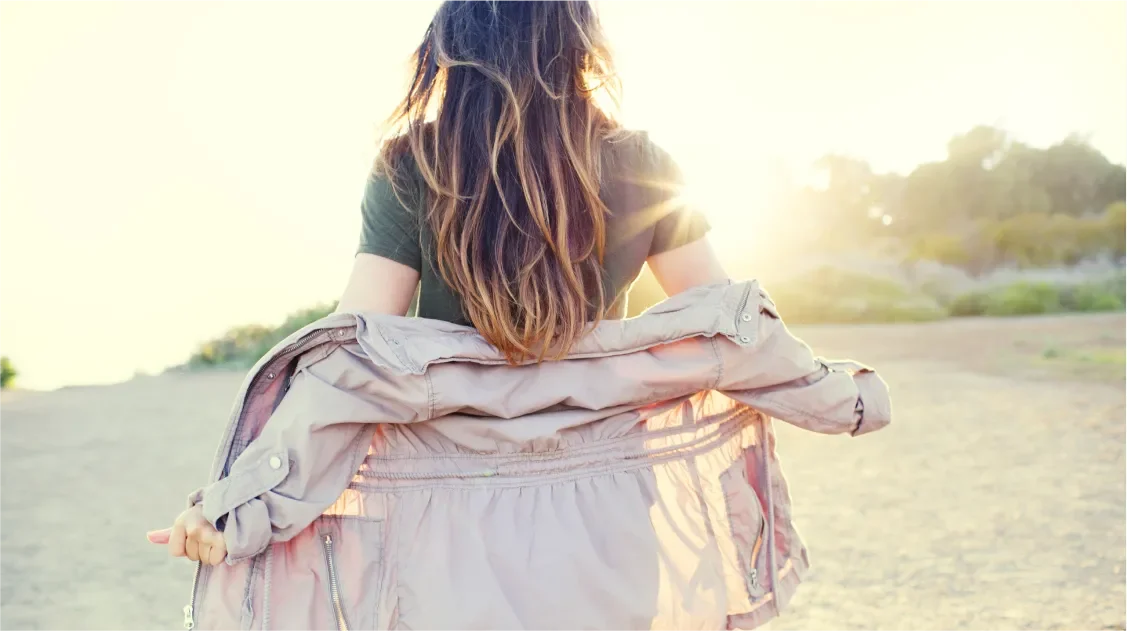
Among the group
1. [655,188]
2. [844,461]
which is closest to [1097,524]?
[844,461]

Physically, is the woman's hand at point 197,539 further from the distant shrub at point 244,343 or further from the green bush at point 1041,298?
the green bush at point 1041,298

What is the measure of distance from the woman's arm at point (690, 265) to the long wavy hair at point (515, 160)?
5.7 inches

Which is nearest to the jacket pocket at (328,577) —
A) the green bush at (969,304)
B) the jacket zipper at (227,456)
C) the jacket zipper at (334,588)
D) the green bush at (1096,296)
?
the jacket zipper at (334,588)

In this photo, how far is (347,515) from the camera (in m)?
1.20

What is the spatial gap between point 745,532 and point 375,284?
2.36 feet

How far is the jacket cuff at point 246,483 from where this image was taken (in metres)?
1.10

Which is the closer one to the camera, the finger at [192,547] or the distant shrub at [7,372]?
the finger at [192,547]

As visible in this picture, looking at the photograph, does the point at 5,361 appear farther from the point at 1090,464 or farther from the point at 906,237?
the point at 906,237

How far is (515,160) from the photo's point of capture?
1313mm

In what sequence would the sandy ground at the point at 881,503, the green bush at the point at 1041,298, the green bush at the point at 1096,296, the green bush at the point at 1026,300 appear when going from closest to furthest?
the sandy ground at the point at 881,503 < the green bush at the point at 1096,296 < the green bush at the point at 1041,298 < the green bush at the point at 1026,300

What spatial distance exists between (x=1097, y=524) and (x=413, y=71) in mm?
3365

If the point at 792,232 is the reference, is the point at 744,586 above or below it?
below

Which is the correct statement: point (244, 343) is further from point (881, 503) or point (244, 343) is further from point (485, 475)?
point (485, 475)

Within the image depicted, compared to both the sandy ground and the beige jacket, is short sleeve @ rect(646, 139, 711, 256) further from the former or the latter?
the sandy ground
